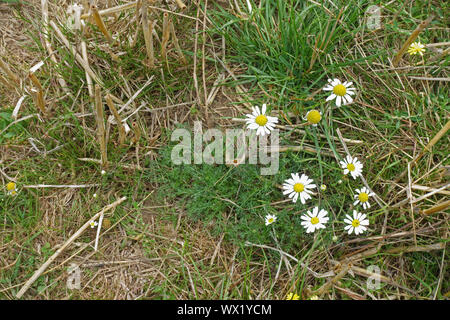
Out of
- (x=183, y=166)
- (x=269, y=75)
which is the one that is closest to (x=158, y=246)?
(x=183, y=166)

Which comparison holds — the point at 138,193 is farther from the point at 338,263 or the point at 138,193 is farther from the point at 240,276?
the point at 338,263

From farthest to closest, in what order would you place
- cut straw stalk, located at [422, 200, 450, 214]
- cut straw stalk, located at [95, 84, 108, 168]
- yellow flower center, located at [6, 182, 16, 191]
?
yellow flower center, located at [6, 182, 16, 191]
cut straw stalk, located at [95, 84, 108, 168]
cut straw stalk, located at [422, 200, 450, 214]

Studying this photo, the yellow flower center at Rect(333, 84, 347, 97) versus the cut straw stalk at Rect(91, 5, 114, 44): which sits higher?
the cut straw stalk at Rect(91, 5, 114, 44)

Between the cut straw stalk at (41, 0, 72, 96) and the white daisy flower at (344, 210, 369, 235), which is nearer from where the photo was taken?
the white daisy flower at (344, 210, 369, 235)

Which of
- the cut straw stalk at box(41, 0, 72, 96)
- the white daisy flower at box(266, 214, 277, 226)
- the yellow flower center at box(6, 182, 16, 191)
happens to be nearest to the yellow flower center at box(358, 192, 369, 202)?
the white daisy flower at box(266, 214, 277, 226)

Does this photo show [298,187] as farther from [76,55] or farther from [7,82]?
[7,82]

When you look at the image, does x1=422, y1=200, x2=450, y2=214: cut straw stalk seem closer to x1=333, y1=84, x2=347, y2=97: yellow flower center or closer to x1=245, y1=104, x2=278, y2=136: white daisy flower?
x1=333, y1=84, x2=347, y2=97: yellow flower center

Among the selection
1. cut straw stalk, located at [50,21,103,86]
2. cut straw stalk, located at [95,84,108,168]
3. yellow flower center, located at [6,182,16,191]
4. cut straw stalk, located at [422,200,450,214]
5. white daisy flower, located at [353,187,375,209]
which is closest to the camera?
cut straw stalk, located at [422,200,450,214]
